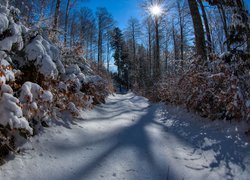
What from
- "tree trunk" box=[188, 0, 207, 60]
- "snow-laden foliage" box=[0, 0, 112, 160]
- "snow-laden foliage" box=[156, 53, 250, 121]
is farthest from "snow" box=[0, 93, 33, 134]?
Result: "tree trunk" box=[188, 0, 207, 60]

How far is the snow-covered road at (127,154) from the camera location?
231 centimetres

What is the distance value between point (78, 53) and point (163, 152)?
3694 mm

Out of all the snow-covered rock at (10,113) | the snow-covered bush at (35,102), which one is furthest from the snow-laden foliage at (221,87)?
the snow-covered rock at (10,113)

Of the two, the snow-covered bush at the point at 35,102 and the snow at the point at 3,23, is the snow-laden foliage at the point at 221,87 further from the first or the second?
the snow at the point at 3,23

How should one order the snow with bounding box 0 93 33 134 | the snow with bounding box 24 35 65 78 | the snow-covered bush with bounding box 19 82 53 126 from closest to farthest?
1. the snow with bounding box 0 93 33 134
2. the snow-covered bush with bounding box 19 82 53 126
3. the snow with bounding box 24 35 65 78

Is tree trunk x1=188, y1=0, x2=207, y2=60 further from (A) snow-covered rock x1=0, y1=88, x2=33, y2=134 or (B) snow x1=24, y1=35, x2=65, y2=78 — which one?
(A) snow-covered rock x1=0, y1=88, x2=33, y2=134

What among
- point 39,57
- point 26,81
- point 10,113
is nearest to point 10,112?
point 10,113

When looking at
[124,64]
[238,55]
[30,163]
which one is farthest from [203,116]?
[124,64]

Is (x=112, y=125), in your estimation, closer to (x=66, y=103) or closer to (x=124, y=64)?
(x=66, y=103)

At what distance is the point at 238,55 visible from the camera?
4191 millimetres

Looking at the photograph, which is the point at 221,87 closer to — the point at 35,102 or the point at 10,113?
the point at 35,102

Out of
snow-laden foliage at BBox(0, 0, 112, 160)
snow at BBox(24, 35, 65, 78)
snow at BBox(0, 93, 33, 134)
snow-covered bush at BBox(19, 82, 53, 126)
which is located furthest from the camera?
snow at BBox(24, 35, 65, 78)

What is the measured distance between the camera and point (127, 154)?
2.99 meters

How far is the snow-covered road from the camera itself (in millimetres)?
2314
